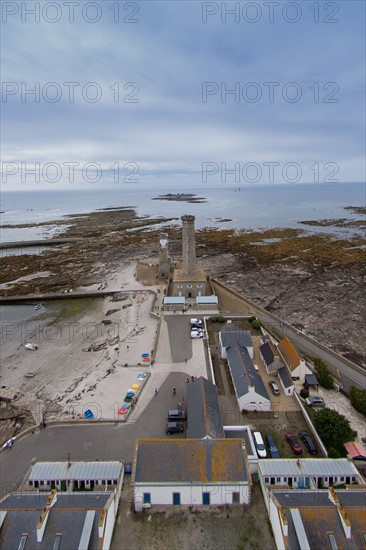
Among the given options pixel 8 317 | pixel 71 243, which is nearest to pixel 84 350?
pixel 8 317

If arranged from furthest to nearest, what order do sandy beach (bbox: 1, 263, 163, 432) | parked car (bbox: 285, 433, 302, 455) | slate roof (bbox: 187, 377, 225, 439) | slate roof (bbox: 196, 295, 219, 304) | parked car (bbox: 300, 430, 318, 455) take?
slate roof (bbox: 196, 295, 219, 304), sandy beach (bbox: 1, 263, 163, 432), parked car (bbox: 300, 430, 318, 455), parked car (bbox: 285, 433, 302, 455), slate roof (bbox: 187, 377, 225, 439)

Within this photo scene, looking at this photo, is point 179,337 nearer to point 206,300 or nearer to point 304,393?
point 206,300

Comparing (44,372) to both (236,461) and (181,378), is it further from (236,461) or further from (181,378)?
(236,461)

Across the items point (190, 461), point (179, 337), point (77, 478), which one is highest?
point (179, 337)

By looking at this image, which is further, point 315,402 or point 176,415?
point 315,402

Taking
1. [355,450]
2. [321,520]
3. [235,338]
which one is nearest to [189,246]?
[235,338]

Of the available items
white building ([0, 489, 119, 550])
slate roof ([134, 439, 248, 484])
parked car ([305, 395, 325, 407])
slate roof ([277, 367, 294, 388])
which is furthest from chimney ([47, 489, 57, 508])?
parked car ([305, 395, 325, 407])

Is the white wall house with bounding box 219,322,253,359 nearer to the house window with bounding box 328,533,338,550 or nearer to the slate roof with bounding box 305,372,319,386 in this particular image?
the slate roof with bounding box 305,372,319,386
